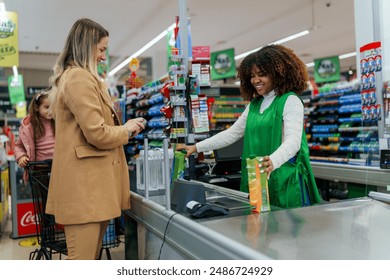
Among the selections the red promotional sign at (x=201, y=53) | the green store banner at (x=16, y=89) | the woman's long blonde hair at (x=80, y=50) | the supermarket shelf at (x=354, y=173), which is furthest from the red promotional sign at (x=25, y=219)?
Answer: the green store banner at (x=16, y=89)

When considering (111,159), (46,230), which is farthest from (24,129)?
(111,159)

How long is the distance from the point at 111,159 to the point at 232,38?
10.6 metres

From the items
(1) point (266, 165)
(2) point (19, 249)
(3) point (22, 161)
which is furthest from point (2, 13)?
(1) point (266, 165)

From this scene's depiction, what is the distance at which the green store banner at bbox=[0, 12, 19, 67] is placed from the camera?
20.6 ft

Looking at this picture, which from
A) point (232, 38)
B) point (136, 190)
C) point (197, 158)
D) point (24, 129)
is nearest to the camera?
point (136, 190)

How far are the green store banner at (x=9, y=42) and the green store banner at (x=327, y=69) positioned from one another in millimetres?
8807

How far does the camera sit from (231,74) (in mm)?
10281

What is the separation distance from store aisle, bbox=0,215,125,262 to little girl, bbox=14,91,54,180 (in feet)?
3.51

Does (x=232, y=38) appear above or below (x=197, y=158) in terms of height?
above

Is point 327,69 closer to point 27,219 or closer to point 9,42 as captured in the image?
point 9,42

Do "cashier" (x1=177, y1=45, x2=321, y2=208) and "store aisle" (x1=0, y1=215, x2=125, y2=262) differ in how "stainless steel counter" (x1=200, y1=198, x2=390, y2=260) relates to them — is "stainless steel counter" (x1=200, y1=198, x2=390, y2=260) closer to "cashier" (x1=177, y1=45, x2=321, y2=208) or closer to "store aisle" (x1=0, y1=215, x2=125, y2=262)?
"cashier" (x1=177, y1=45, x2=321, y2=208)

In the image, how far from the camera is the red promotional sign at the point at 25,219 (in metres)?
4.76

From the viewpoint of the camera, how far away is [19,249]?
4.27 m
